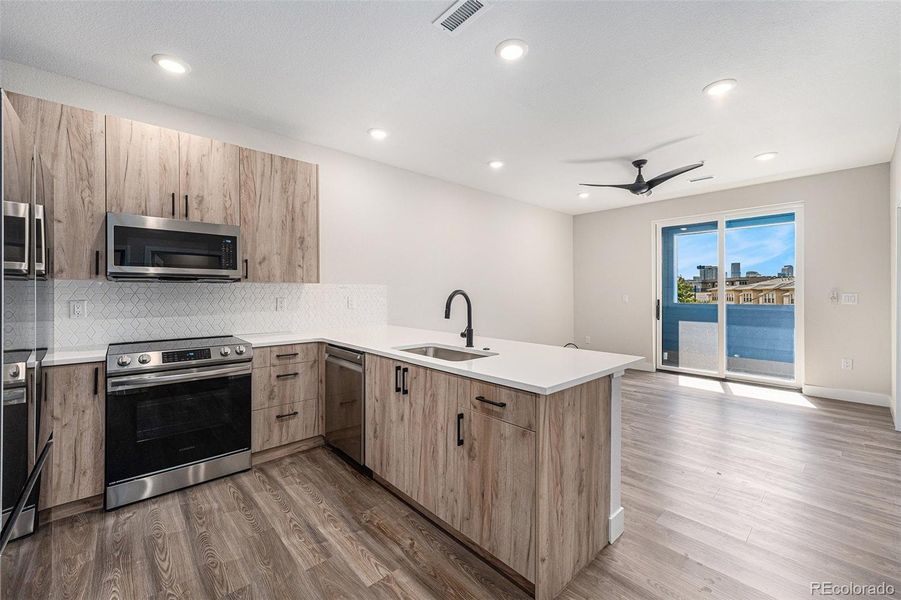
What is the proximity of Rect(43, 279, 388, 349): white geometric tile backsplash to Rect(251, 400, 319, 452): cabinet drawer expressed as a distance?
31.8 inches

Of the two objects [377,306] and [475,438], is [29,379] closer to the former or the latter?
[475,438]

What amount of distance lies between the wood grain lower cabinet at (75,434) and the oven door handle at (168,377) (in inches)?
3.6

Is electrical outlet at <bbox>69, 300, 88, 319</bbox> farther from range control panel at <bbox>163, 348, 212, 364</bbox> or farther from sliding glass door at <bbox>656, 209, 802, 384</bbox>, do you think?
sliding glass door at <bbox>656, 209, 802, 384</bbox>

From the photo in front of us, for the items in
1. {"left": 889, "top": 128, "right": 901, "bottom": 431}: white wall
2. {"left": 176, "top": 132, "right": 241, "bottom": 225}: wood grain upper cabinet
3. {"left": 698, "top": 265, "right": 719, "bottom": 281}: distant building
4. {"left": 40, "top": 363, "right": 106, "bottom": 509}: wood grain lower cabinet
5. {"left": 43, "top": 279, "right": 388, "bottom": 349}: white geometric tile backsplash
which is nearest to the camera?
{"left": 40, "top": 363, "right": 106, "bottom": 509}: wood grain lower cabinet

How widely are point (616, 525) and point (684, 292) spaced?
4.88m

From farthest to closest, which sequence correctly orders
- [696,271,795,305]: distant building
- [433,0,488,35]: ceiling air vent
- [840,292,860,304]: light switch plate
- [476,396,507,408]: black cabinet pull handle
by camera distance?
[696,271,795,305]: distant building
[840,292,860,304]: light switch plate
[433,0,488,35]: ceiling air vent
[476,396,507,408]: black cabinet pull handle

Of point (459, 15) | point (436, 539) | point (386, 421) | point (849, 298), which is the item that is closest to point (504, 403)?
point (436, 539)

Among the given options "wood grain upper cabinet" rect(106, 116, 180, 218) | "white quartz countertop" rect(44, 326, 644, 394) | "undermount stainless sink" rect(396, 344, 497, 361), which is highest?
"wood grain upper cabinet" rect(106, 116, 180, 218)

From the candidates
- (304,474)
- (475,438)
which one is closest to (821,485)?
(475,438)

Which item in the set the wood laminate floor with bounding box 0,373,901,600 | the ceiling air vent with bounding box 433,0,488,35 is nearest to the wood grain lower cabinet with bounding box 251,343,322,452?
the wood laminate floor with bounding box 0,373,901,600

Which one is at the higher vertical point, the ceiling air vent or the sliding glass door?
the ceiling air vent

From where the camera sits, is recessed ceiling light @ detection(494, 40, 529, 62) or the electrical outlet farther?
the electrical outlet

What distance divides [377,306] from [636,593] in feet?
10.5

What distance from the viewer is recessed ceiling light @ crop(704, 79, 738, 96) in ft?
8.48
